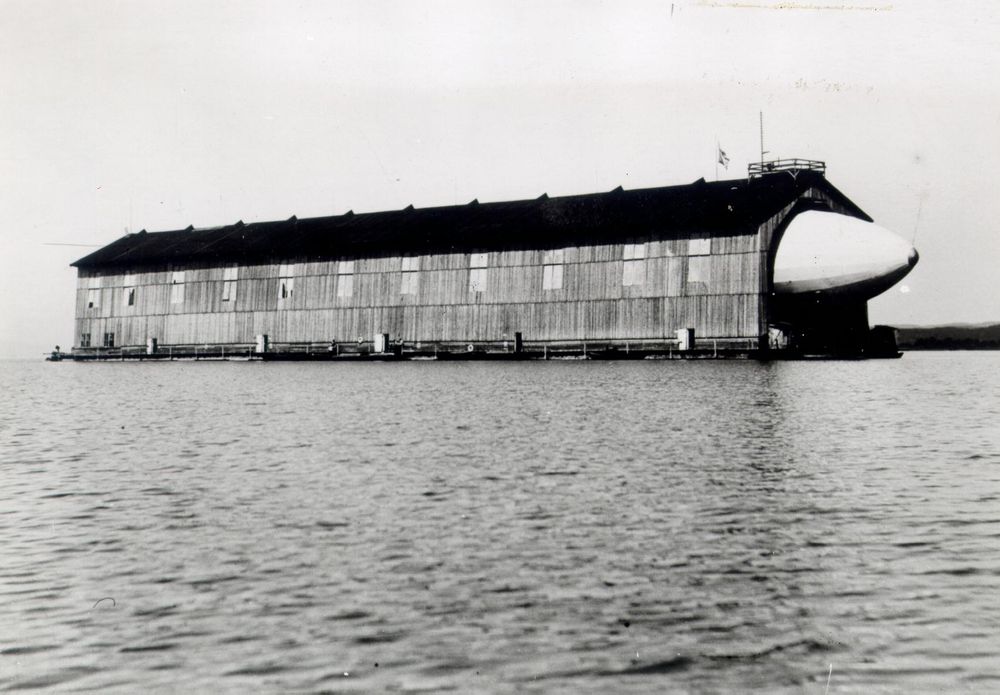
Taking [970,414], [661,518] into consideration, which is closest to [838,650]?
[661,518]

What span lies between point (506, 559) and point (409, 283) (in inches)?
2080

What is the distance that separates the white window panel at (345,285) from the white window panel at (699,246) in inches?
885

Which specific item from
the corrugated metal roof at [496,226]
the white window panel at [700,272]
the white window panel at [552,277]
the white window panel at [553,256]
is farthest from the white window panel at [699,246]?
the white window panel at [552,277]

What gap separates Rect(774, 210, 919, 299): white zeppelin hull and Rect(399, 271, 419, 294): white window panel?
21769 millimetres

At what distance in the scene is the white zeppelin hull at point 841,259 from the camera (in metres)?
48.5

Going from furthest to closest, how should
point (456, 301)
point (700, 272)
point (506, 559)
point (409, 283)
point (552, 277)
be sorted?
point (409, 283), point (456, 301), point (552, 277), point (700, 272), point (506, 559)

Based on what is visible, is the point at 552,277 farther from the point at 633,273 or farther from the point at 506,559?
the point at 506,559

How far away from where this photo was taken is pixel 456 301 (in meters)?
59.1

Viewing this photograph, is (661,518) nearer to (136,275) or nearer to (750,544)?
(750,544)

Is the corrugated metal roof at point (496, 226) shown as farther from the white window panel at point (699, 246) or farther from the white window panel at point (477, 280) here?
the white window panel at point (477, 280)

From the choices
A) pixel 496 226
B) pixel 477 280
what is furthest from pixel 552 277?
pixel 496 226

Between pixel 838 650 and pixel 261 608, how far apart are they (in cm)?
407

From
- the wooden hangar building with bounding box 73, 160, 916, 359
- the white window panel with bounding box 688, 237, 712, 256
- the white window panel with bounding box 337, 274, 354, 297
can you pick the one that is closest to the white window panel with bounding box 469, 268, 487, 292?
the wooden hangar building with bounding box 73, 160, 916, 359

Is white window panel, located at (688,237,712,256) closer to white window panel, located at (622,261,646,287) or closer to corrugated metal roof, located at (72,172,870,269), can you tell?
corrugated metal roof, located at (72,172,870,269)
